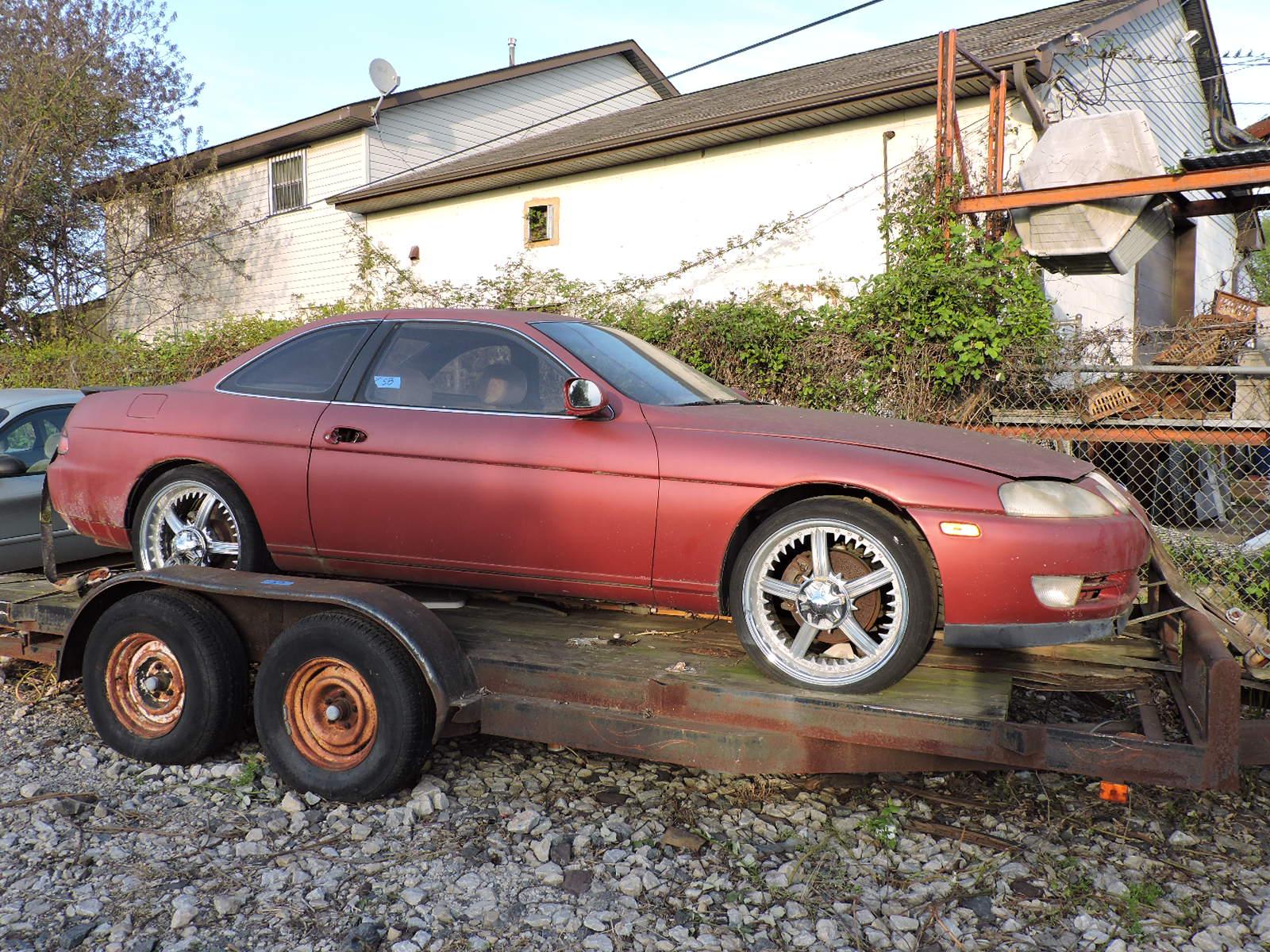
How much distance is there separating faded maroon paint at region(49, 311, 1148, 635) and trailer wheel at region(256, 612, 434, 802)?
54cm

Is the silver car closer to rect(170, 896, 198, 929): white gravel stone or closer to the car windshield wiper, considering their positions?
rect(170, 896, 198, 929): white gravel stone

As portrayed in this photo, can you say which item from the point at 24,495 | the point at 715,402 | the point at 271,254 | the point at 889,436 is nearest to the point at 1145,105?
the point at 715,402

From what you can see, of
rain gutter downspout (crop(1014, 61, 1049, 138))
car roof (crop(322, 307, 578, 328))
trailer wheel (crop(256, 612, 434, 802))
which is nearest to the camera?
trailer wheel (crop(256, 612, 434, 802))

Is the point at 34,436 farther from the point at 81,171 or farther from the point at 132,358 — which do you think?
the point at 81,171

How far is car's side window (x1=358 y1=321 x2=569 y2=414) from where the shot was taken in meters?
4.19

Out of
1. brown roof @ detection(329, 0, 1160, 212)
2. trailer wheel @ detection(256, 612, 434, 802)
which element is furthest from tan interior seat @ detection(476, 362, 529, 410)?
brown roof @ detection(329, 0, 1160, 212)

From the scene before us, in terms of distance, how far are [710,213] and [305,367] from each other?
984 centimetres

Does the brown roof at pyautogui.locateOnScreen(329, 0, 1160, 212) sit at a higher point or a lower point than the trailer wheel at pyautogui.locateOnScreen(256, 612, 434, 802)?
higher

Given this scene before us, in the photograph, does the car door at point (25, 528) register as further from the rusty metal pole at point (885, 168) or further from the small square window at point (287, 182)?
the small square window at point (287, 182)

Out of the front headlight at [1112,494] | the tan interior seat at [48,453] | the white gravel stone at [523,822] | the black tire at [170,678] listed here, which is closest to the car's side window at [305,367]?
the black tire at [170,678]

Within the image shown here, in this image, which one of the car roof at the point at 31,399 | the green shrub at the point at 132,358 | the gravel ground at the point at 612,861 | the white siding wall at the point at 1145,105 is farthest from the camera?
the green shrub at the point at 132,358

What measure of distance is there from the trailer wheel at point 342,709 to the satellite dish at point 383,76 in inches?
611

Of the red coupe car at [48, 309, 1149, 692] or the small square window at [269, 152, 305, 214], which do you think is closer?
the red coupe car at [48, 309, 1149, 692]

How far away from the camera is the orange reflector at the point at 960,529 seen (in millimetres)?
3355
